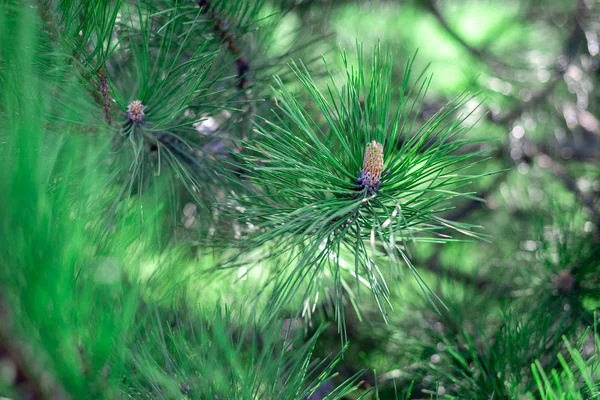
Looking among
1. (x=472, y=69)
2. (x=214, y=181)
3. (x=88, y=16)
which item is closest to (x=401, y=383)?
(x=214, y=181)

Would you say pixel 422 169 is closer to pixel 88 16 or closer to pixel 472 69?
pixel 88 16

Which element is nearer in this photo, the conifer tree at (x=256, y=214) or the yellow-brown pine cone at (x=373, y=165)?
the conifer tree at (x=256, y=214)

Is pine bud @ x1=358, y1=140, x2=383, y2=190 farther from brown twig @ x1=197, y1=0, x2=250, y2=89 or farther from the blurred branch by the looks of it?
the blurred branch

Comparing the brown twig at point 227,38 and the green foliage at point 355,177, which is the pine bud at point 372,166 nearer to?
the green foliage at point 355,177

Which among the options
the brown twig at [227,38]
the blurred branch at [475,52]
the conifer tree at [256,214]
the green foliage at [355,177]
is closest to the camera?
the conifer tree at [256,214]

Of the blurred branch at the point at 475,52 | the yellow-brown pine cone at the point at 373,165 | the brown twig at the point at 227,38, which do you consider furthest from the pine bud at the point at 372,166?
the blurred branch at the point at 475,52

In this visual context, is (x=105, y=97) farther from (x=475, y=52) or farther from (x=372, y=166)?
(x=475, y=52)
